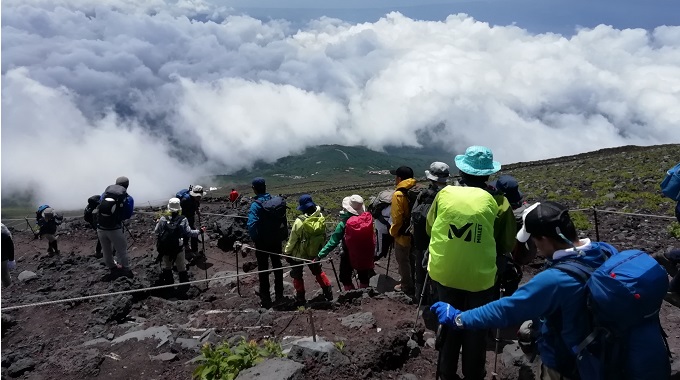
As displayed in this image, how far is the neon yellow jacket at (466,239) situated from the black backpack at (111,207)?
970 cm

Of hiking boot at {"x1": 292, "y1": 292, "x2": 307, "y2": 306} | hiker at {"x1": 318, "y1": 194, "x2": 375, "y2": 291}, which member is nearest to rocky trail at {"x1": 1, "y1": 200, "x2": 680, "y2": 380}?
hiking boot at {"x1": 292, "y1": 292, "x2": 307, "y2": 306}

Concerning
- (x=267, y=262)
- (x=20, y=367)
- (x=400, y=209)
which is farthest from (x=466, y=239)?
(x=20, y=367)

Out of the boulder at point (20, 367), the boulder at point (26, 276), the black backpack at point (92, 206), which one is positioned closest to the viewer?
the boulder at point (20, 367)

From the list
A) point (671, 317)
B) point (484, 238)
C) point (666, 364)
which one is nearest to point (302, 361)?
point (484, 238)

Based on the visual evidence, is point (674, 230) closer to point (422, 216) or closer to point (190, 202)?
point (422, 216)

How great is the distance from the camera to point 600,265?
137 inches

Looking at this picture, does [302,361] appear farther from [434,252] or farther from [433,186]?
[433,186]

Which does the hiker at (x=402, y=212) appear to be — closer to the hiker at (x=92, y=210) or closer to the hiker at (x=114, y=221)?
the hiker at (x=114, y=221)

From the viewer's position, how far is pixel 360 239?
30.7ft

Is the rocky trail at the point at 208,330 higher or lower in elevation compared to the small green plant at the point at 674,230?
higher

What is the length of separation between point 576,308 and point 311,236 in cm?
702

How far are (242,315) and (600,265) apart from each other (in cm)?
703

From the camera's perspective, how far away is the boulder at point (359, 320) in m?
7.82

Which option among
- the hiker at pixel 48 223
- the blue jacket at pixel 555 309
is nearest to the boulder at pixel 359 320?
the blue jacket at pixel 555 309
